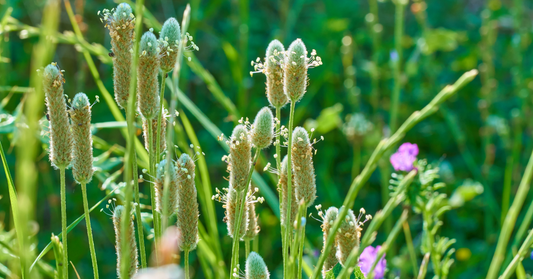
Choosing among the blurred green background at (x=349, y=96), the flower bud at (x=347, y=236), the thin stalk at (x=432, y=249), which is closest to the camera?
the flower bud at (x=347, y=236)

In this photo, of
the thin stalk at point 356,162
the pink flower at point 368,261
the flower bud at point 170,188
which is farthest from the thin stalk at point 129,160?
the thin stalk at point 356,162

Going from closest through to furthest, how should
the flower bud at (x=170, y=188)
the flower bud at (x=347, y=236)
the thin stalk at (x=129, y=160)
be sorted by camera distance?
the thin stalk at (x=129, y=160), the flower bud at (x=170, y=188), the flower bud at (x=347, y=236)

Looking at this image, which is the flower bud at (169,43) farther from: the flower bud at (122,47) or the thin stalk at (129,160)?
the thin stalk at (129,160)

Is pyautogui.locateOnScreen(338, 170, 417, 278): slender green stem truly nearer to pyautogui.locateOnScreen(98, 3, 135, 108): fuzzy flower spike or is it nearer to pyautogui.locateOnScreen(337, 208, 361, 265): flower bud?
pyautogui.locateOnScreen(337, 208, 361, 265): flower bud

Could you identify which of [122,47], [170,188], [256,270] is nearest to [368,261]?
[256,270]

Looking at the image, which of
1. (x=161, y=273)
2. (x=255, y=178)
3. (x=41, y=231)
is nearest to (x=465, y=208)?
(x=255, y=178)

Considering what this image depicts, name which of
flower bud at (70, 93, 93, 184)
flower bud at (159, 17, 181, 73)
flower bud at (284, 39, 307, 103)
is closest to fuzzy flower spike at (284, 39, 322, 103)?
flower bud at (284, 39, 307, 103)
